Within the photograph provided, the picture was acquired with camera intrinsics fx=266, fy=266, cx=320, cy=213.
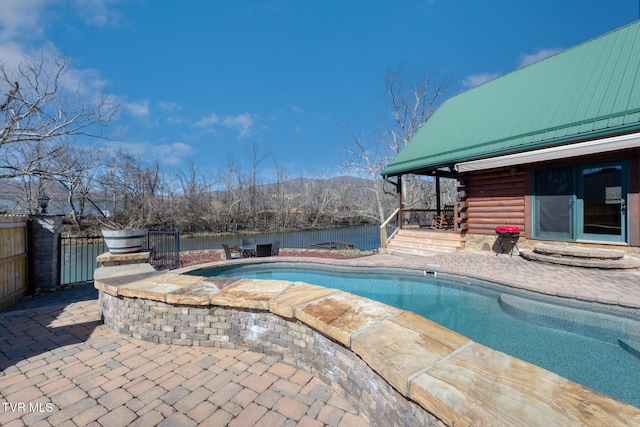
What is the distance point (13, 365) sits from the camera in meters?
2.57

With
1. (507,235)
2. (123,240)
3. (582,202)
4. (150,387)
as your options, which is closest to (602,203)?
(582,202)

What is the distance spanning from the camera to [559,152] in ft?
19.5

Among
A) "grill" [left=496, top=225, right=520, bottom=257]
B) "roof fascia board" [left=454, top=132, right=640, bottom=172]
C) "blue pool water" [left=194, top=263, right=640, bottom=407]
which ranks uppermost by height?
"roof fascia board" [left=454, top=132, right=640, bottom=172]

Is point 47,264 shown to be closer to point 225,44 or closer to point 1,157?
point 1,157

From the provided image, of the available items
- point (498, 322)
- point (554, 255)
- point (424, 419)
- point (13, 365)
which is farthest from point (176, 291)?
point (554, 255)

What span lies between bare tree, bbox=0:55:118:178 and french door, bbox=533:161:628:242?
12.7 meters

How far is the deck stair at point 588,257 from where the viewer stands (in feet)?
18.0

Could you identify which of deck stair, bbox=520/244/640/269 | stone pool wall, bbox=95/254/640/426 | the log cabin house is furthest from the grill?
stone pool wall, bbox=95/254/640/426

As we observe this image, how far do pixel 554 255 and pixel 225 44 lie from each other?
12999 mm

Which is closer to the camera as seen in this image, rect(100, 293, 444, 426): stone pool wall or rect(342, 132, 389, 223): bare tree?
rect(100, 293, 444, 426): stone pool wall

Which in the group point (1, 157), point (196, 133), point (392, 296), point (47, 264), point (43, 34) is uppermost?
point (196, 133)

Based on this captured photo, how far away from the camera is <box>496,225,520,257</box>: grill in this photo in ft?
23.4

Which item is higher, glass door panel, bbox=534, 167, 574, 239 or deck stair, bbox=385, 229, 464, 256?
glass door panel, bbox=534, 167, 574, 239

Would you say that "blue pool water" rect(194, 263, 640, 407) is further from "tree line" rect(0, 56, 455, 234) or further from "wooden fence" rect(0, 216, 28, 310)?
"tree line" rect(0, 56, 455, 234)
